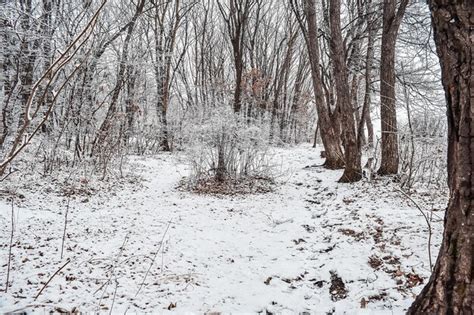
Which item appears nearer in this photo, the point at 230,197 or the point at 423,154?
the point at 423,154

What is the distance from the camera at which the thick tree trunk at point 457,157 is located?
4.36ft

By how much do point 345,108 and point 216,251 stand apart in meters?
4.09

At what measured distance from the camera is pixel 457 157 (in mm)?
1411

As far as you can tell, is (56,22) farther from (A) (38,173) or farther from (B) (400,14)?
(B) (400,14)

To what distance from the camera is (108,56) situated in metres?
7.37

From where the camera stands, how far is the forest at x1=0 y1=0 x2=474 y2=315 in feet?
4.77

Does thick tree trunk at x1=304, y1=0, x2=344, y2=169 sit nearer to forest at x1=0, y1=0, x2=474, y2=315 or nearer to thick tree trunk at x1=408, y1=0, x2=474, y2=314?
forest at x1=0, y1=0, x2=474, y2=315

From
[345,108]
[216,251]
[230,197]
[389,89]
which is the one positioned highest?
[389,89]

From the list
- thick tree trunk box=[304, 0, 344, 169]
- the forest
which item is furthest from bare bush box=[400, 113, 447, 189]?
thick tree trunk box=[304, 0, 344, 169]

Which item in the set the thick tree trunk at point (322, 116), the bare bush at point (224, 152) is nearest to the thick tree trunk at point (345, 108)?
the thick tree trunk at point (322, 116)

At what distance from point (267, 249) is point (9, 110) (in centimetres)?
516

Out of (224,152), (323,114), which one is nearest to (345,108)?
(323,114)

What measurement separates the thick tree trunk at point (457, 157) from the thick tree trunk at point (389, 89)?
175 inches

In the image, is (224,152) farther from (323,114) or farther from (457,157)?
(457,157)
